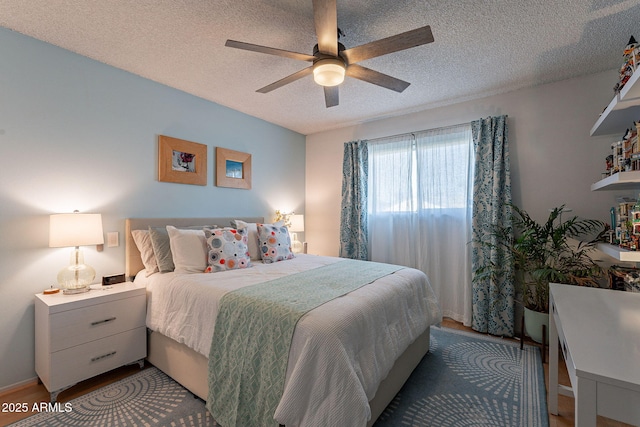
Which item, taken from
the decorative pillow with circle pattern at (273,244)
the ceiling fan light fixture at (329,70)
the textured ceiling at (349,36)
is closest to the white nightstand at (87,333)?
the decorative pillow with circle pattern at (273,244)

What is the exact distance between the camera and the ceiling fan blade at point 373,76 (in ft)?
6.36

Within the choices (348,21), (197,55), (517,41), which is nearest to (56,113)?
(197,55)

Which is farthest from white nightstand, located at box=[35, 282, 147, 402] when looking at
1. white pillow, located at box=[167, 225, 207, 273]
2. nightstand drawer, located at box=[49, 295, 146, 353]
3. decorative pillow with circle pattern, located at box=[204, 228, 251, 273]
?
decorative pillow with circle pattern, located at box=[204, 228, 251, 273]

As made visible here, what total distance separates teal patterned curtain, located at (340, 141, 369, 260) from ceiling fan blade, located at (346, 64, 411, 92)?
72.5 inches

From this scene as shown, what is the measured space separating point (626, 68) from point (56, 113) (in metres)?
3.89

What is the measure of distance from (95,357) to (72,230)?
3.11 feet

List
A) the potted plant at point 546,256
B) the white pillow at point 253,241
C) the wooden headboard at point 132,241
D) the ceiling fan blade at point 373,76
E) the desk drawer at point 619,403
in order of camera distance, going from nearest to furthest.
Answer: the desk drawer at point 619,403, the ceiling fan blade at point 373,76, the potted plant at point 546,256, the wooden headboard at point 132,241, the white pillow at point 253,241

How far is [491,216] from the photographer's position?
9.64ft

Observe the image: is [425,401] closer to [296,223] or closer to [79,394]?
[79,394]

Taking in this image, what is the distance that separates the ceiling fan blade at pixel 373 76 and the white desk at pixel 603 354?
1.71 m

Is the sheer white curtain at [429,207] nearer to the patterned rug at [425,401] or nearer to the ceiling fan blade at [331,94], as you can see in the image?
the patterned rug at [425,401]

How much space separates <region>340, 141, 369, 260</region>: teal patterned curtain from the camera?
12.9ft

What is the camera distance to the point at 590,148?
2598 millimetres

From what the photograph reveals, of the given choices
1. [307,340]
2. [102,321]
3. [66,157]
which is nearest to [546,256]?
[307,340]
